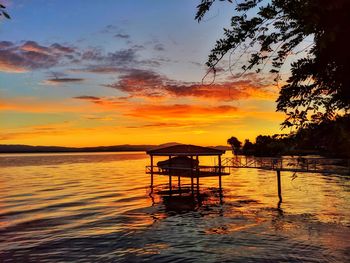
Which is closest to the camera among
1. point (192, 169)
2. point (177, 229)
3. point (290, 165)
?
point (290, 165)

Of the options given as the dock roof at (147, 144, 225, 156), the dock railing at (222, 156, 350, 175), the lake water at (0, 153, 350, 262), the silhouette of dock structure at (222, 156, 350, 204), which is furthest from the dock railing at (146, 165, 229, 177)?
the dock railing at (222, 156, 350, 175)

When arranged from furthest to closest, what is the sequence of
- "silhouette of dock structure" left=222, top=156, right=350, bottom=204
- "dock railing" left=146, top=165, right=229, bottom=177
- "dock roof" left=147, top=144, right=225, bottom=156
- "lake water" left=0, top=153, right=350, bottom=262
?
1. "dock railing" left=146, top=165, right=229, bottom=177
2. "dock roof" left=147, top=144, right=225, bottom=156
3. "lake water" left=0, top=153, right=350, bottom=262
4. "silhouette of dock structure" left=222, top=156, right=350, bottom=204

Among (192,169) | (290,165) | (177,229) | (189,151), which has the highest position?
(189,151)

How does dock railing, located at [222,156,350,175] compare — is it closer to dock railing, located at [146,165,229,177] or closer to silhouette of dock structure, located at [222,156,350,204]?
silhouette of dock structure, located at [222,156,350,204]

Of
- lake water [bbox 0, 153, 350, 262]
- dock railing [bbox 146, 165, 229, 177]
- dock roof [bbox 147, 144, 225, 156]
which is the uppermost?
dock roof [bbox 147, 144, 225, 156]

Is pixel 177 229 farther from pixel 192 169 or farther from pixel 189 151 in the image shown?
pixel 192 169

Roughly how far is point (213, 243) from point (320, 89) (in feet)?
57.2

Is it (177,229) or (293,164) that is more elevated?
(293,164)

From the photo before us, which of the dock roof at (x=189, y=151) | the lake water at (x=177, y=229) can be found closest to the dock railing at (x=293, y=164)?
the lake water at (x=177, y=229)

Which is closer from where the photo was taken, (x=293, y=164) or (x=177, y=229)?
(x=293, y=164)

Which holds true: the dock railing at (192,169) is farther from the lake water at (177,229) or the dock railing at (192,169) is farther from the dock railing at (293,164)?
the dock railing at (293,164)

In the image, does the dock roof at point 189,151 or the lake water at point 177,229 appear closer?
the lake water at point 177,229

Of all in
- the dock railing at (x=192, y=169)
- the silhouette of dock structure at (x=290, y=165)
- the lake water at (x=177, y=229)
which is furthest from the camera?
the dock railing at (x=192, y=169)

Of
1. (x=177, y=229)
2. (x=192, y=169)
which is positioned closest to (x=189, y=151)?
(x=192, y=169)
